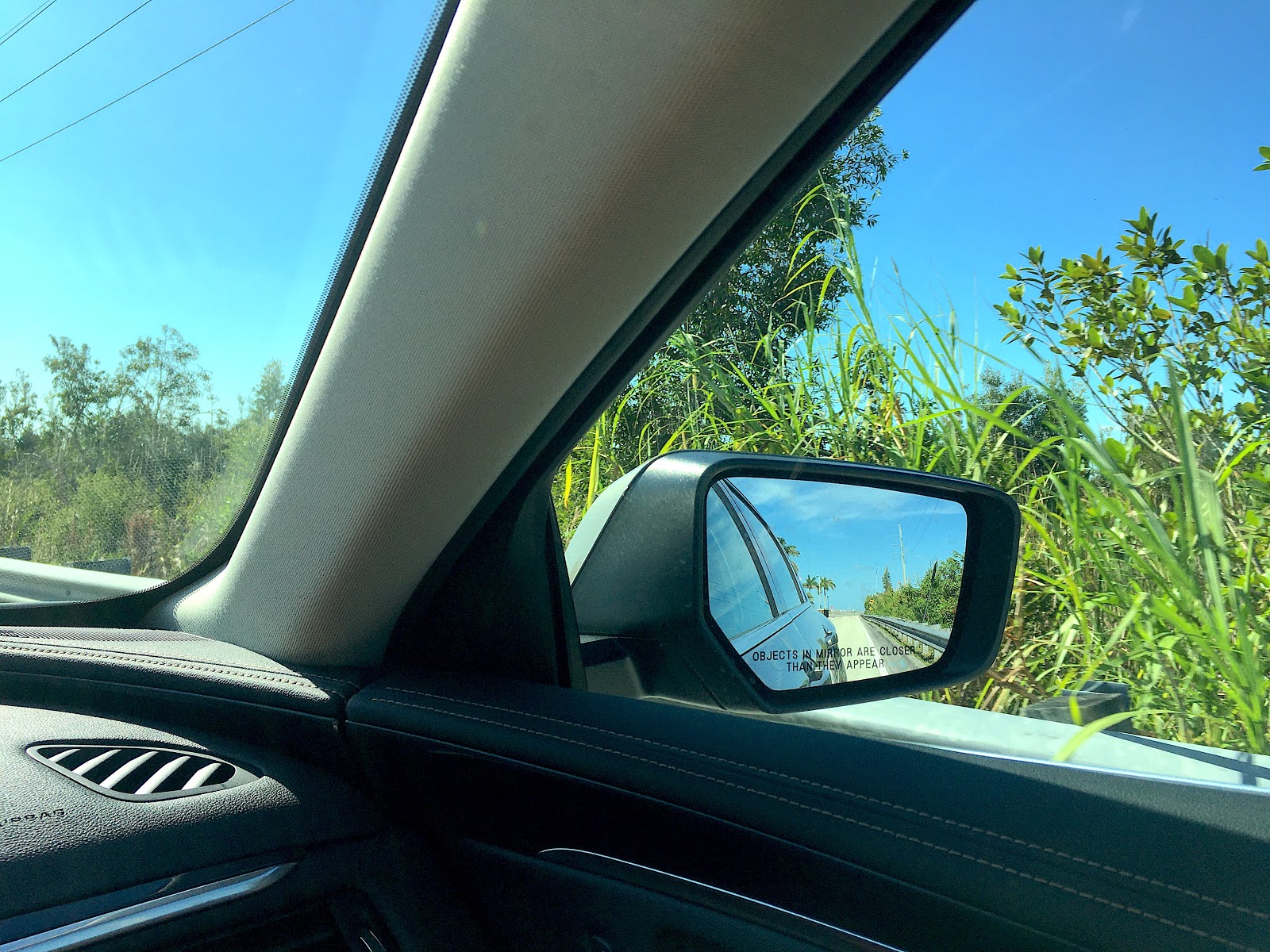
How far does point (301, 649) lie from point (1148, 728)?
5.69ft

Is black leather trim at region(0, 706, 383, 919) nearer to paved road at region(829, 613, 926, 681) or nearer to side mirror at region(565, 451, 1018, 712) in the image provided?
side mirror at region(565, 451, 1018, 712)

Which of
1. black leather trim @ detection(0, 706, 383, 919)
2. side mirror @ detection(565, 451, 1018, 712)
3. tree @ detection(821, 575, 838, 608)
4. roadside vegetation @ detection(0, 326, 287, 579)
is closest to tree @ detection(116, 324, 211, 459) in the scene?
roadside vegetation @ detection(0, 326, 287, 579)

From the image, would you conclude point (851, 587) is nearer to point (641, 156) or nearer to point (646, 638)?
point (646, 638)

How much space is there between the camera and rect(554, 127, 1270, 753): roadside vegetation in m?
1.96

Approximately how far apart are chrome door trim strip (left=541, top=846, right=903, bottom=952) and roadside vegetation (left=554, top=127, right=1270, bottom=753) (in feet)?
3.20

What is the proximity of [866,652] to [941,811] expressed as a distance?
2.78ft

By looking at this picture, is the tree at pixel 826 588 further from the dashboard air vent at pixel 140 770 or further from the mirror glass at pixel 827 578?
the dashboard air vent at pixel 140 770

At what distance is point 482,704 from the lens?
5.72ft

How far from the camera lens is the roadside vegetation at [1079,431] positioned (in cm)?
196

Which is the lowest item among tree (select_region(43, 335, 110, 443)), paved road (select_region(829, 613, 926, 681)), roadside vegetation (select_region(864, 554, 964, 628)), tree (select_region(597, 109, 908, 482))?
paved road (select_region(829, 613, 926, 681))

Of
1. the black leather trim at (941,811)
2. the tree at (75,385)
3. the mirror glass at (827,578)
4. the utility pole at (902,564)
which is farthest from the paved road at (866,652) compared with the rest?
the tree at (75,385)

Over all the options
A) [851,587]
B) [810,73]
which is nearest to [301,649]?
[851,587]

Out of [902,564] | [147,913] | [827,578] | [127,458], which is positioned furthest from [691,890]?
[127,458]

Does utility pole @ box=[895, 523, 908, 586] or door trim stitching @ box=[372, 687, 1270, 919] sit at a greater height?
utility pole @ box=[895, 523, 908, 586]
